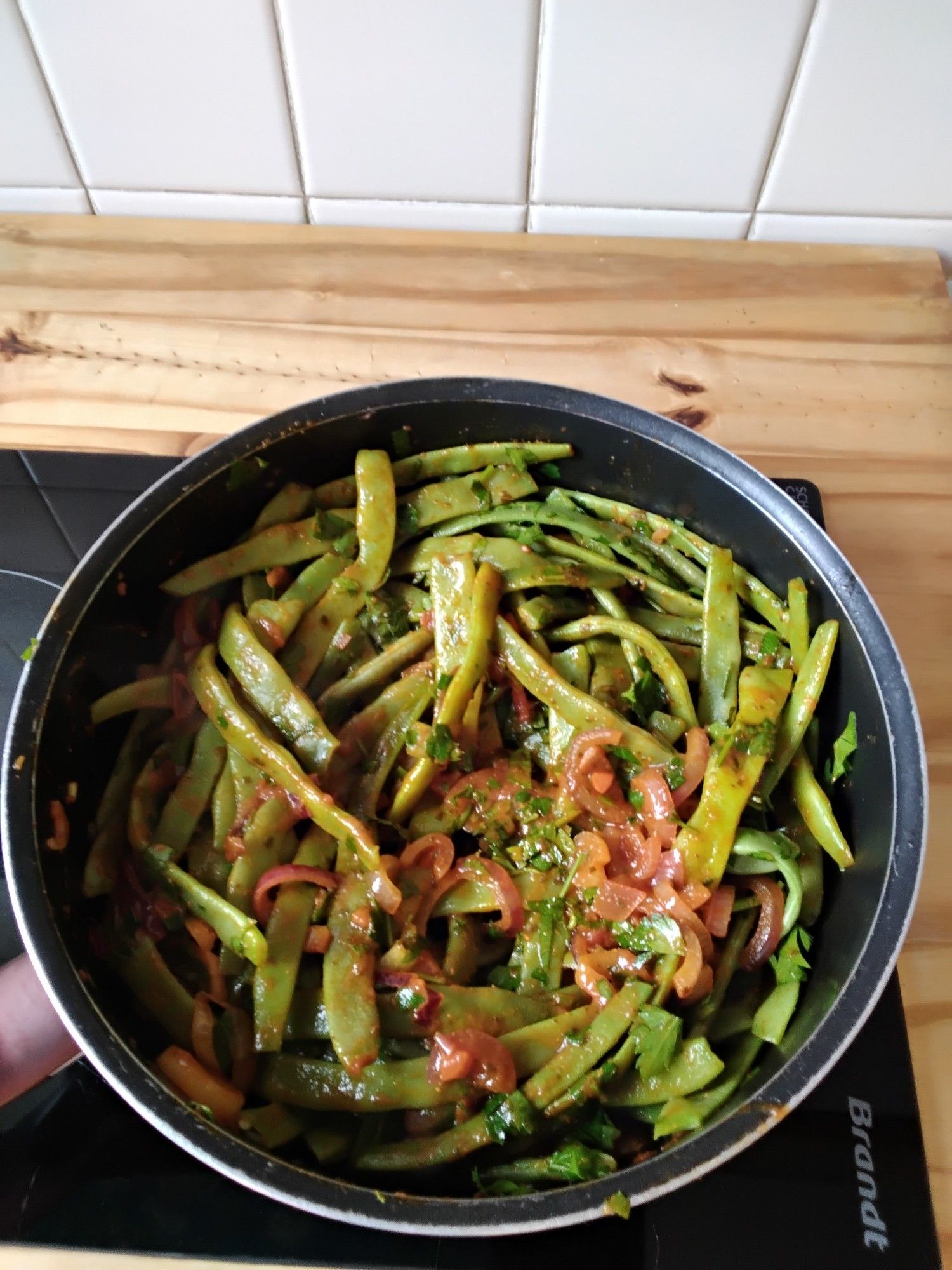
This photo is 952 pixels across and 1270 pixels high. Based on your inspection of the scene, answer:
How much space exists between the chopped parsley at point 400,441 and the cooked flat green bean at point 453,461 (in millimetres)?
11

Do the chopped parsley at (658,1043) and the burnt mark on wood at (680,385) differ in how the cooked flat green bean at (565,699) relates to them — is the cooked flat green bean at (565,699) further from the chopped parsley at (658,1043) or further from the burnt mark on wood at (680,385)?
the burnt mark on wood at (680,385)

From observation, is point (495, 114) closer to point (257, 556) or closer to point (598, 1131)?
point (257, 556)

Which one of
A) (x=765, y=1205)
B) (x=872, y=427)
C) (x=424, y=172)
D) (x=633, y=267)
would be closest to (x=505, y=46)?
(x=424, y=172)

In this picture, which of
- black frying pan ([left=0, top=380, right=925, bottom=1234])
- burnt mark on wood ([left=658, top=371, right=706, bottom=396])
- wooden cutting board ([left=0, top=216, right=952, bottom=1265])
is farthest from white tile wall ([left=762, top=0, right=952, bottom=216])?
black frying pan ([left=0, top=380, right=925, bottom=1234])

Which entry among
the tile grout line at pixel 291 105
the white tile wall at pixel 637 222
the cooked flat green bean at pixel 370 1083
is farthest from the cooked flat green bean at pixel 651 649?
the tile grout line at pixel 291 105

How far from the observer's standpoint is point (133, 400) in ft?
5.90

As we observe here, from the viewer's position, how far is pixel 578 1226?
110cm

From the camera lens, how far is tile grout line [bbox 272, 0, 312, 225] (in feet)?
5.58

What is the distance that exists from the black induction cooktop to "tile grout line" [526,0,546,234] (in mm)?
1700

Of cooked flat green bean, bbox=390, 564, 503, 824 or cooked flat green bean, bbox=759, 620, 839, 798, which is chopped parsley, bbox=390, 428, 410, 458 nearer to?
cooked flat green bean, bbox=390, 564, 503, 824

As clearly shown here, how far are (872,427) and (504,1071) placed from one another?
136cm

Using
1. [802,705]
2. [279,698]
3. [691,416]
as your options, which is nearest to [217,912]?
[279,698]

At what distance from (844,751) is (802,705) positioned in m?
0.09

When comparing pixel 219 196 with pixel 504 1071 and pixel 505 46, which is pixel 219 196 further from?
pixel 504 1071
